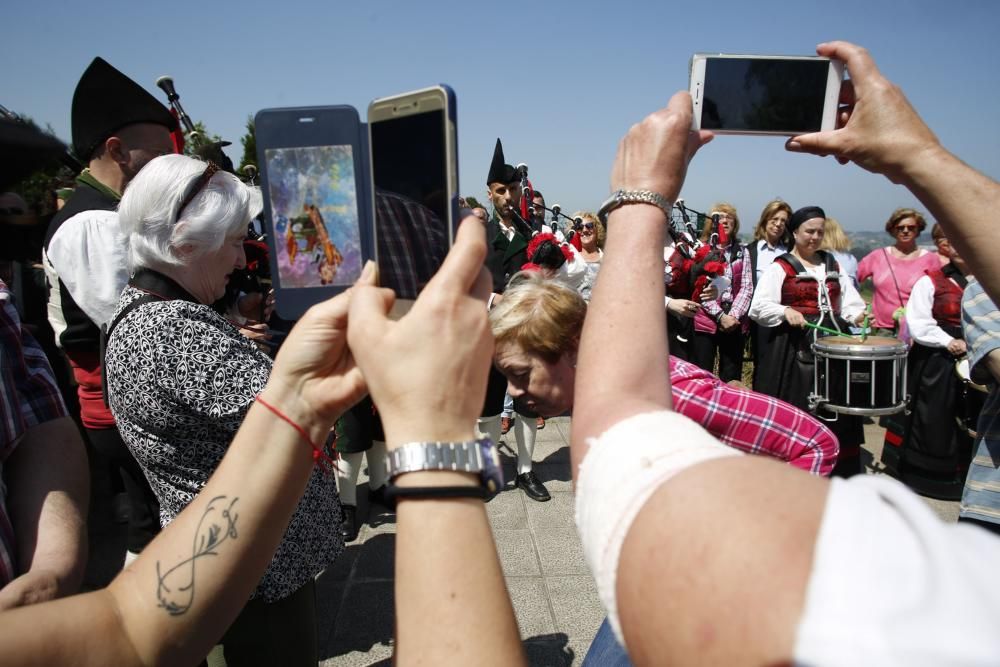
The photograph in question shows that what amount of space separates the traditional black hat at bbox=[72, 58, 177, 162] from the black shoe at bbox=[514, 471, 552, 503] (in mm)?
3355

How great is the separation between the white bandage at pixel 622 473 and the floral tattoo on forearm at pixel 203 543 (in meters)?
0.67

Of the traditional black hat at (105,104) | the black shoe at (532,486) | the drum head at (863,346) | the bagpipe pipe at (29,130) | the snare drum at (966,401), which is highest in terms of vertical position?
the traditional black hat at (105,104)

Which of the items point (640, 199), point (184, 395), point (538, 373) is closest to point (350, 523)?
point (538, 373)

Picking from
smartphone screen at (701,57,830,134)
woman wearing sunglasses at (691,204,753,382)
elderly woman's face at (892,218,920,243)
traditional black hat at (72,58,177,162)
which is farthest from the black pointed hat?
smartphone screen at (701,57,830,134)

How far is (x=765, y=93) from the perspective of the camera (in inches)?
47.1

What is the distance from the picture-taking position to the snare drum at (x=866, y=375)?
13.3ft

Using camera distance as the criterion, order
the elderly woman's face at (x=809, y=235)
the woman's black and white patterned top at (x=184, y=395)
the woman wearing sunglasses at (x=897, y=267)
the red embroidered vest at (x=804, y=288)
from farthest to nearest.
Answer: the woman wearing sunglasses at (x=897, y=267), the elderly woman's face at (x=809, y=235), the red embroidered vest at (x=804, y=288), the woman's black and white patterned top at (x=184, y=395)

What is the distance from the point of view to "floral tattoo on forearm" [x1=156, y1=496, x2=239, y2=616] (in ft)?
3.40

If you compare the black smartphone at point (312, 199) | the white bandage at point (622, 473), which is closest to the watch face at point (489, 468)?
the white bandage at point (622, 473)

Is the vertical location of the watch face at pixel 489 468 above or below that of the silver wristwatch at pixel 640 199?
below

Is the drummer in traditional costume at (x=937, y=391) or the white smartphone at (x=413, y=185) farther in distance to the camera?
the drummer in traditional costume at (x=937, y=391)

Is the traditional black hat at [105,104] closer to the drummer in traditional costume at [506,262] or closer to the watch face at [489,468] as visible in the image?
the drummer in traditional costume at [506,262]

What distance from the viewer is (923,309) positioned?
4773 mm

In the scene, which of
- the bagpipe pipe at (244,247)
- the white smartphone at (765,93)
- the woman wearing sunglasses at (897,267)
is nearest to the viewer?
the white smartphone at (765,93)
